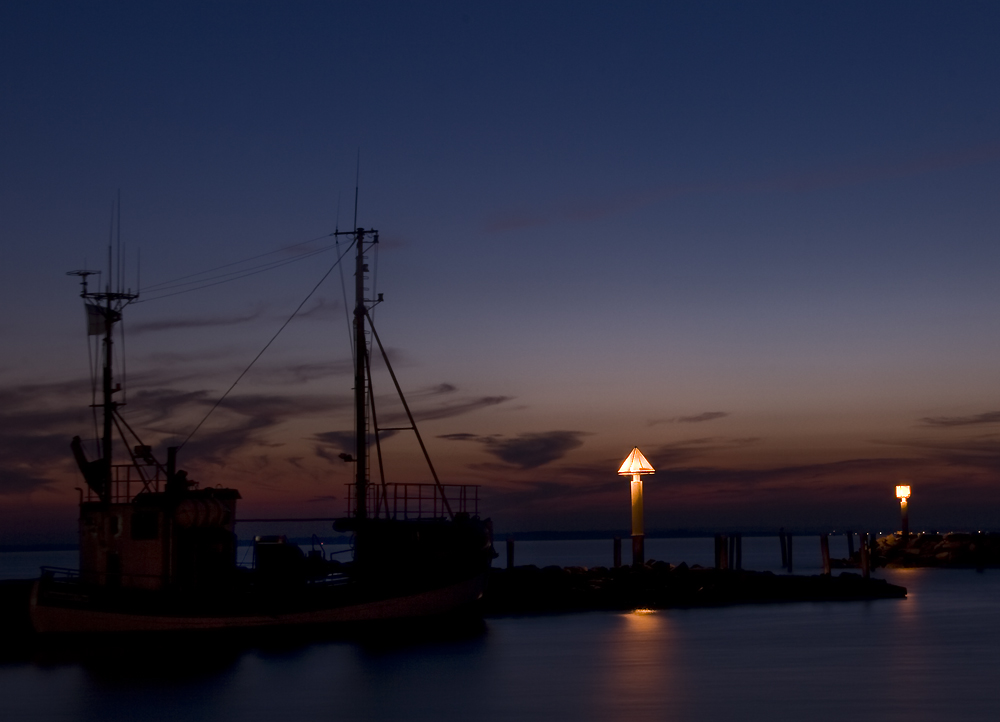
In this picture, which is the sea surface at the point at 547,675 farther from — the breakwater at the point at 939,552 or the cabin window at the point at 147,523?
the breakwater at the point at 939,552

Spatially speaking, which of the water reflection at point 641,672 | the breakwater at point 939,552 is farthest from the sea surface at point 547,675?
the breakwater at point 939,552

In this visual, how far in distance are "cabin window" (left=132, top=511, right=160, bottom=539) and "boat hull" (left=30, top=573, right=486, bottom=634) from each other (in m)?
2.10

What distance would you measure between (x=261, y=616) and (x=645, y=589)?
1639cm

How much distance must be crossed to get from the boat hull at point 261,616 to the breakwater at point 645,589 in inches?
245

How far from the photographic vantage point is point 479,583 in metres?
36.0

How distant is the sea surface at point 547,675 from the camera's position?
24234mm

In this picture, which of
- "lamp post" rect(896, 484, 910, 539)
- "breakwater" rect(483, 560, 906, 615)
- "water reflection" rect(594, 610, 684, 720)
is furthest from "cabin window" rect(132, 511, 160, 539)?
"lamp post" rect(896, 484, 910, 539)

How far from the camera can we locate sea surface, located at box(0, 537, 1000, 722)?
24.2m

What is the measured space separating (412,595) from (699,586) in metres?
14.3

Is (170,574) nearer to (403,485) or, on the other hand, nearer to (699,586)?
(403,485)

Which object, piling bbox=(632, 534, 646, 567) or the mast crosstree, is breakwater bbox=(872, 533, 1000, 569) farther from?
the mast crosstree

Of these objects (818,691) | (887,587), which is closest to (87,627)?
(818,691)

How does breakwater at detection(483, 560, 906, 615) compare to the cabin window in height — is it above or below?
below

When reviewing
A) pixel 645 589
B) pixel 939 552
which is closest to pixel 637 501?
pixel 645 589
